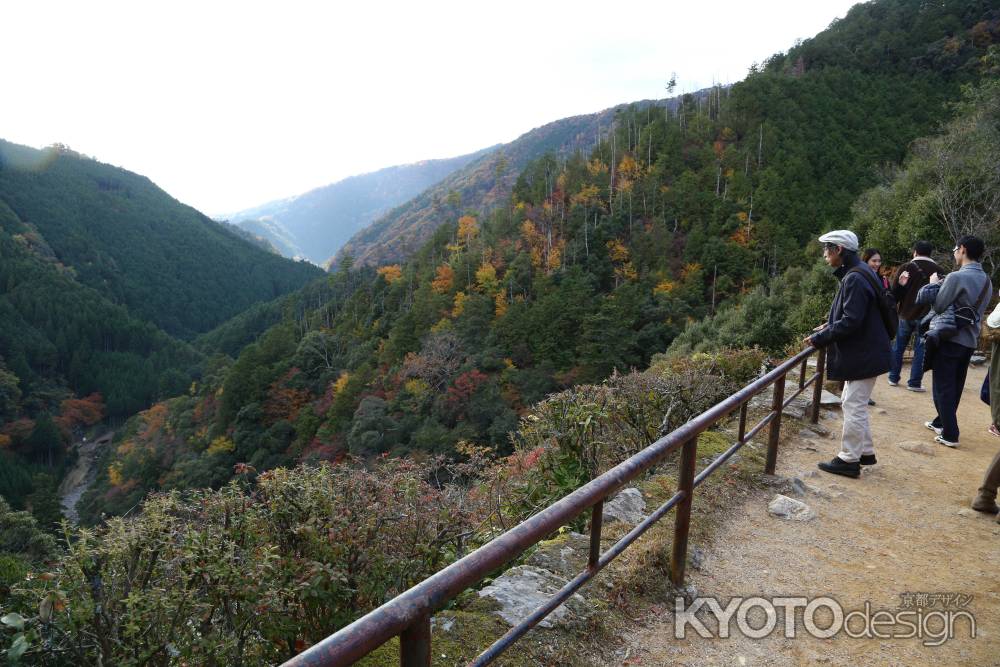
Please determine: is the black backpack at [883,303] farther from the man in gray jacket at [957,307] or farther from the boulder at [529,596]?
the boulder at [529,596]

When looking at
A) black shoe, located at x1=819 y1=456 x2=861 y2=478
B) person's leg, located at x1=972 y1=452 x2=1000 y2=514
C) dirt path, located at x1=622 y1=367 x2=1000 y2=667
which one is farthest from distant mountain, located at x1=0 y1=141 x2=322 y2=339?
person's leg, located at x1=972 y1=452 x2=1000 y2=514

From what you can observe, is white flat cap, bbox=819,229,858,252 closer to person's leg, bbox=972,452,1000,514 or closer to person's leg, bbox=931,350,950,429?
person's leg, bbox=972,452,1000,514

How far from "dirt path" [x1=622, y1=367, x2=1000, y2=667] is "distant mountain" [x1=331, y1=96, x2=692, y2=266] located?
92812 millimetres

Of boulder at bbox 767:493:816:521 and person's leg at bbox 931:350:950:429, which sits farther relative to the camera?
person's leg at bbox 931:350:950:429

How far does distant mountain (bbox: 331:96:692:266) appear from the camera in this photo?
115250 millimetres

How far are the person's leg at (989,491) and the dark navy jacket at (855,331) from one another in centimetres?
84

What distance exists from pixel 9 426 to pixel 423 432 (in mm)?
54199

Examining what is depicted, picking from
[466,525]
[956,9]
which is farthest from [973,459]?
[956,9]

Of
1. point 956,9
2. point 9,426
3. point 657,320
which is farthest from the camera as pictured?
point 956,9

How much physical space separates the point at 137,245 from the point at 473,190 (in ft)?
259

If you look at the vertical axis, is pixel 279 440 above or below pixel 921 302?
below

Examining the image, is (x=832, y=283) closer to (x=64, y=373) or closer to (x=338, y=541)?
(x=338, y=541)

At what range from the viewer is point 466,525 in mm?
3508

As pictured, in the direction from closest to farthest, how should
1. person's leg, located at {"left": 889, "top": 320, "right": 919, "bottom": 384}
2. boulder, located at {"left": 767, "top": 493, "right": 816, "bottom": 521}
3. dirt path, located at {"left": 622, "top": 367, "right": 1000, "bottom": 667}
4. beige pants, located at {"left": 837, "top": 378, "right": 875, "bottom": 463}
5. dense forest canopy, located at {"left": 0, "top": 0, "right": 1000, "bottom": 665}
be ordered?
dirt path, located at {"left": 622, "top": 367, "right": 1000, "bottom": 667}, dense forest canopy, located at {"left": 0, "top": 0, "right": 1000, "bottom": 665}, boulder, located at {"left": 767, "top": 493, "right": 816, "bottom": 521}, beige pants, located at {"left": 837, "top": 378, "right": 875, "bottom": 463}, person's leg, located at {"left": 889, "top": 320, "right": 919, "bottom": 384}
